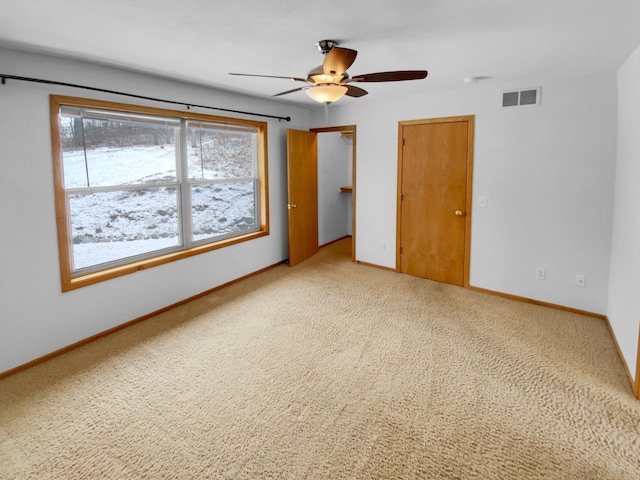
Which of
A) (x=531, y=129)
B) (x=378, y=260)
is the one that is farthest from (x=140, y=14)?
(x=378, y=260)

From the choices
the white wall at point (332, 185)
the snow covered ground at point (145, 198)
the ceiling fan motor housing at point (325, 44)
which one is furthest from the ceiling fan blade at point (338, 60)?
the white wall at point (332, 185)

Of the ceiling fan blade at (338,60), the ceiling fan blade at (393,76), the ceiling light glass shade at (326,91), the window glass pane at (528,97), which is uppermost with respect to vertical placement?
the window glass pane at (528,97)

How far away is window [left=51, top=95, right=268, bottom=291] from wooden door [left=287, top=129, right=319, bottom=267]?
16.9 inches

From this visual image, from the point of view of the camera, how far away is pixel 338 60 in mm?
2211

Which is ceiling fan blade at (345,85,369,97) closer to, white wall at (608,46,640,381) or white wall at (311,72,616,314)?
white wall at (311,72,616,314)

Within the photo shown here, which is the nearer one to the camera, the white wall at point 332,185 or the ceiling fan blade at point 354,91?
the ceiling fan blade at point 354,91

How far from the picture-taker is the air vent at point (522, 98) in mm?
3703

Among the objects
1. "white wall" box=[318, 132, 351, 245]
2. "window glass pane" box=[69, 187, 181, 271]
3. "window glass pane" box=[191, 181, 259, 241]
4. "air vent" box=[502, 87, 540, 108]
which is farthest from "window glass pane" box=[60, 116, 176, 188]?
"air vent" box=[502, 87, 540, 108]

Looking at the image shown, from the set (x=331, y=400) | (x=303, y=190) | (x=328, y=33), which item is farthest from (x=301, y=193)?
(x=331, y=400)

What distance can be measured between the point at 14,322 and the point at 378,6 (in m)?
3.18

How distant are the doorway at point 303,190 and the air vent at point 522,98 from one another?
196 centimetres

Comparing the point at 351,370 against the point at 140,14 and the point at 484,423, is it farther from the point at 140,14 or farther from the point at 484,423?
the point at 140,14

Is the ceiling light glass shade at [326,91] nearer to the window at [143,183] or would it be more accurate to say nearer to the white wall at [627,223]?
the window at [143,183]

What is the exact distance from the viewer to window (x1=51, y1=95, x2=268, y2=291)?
120 inches
